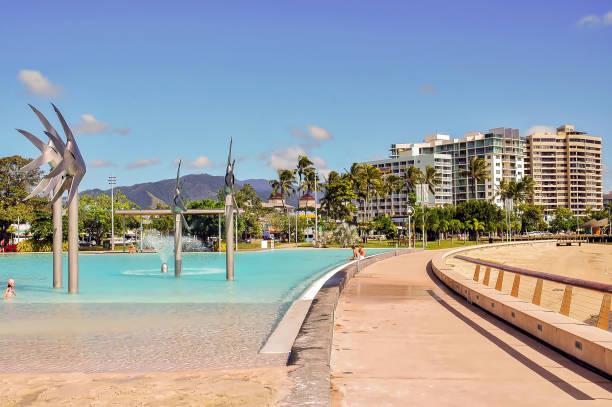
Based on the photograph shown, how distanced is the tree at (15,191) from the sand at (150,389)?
64984mm

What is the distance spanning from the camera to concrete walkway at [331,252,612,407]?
495 cm

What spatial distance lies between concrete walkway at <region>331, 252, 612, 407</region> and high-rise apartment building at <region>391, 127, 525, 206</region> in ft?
584

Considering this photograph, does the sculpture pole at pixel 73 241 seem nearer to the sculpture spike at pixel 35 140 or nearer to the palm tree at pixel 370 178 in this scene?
the sculpture spike at pixel 35 140

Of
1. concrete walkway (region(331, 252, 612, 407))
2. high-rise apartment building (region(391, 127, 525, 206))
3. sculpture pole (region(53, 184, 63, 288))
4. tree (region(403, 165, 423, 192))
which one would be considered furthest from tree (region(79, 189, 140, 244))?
high-rise apartment building (region(391, 127, 525, 206))

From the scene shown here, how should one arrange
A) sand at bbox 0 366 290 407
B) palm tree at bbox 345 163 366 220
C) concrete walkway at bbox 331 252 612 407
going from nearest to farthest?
sand at bbox 0 366 290 407, concrete walkway at bbox 331 252 612 407, palm tree at bbox 345 163 366 220

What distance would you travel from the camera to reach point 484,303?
35.4 ft

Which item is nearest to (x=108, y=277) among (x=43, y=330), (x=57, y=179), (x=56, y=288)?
(x=56, y=288)

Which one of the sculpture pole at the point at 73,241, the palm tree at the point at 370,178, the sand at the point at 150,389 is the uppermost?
the palm tree at the point at 370,178

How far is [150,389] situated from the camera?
5160 mm

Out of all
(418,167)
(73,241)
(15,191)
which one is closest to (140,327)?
(73,241)

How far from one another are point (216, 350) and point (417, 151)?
185 meters

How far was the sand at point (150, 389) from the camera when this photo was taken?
4.78 metres

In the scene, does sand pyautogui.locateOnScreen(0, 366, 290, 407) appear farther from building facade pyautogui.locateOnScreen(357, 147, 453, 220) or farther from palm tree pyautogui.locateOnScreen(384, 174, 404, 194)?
building facade pyautogui.locateOnScreen(357, 147, 453, 220)

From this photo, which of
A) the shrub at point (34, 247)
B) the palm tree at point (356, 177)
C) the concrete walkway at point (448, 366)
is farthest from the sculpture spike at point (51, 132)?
the palm tree at point (356, 177)
